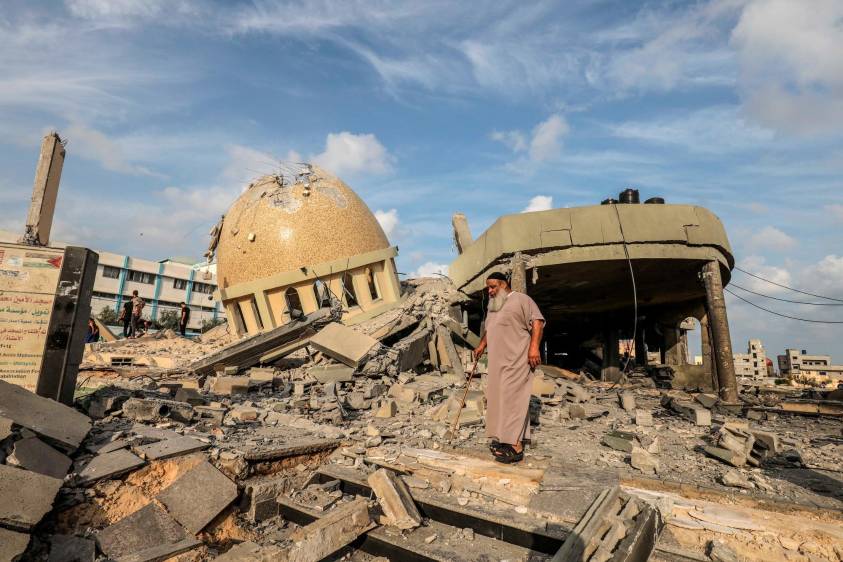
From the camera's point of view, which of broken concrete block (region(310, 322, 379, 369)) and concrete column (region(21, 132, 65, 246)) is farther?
broken concrete block (region(310, 322, 379, 369))

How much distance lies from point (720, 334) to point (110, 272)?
43689 mm

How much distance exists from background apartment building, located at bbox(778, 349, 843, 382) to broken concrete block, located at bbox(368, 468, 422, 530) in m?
28.5

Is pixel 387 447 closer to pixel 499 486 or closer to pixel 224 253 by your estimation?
pixel 499 486

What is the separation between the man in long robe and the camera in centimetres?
412

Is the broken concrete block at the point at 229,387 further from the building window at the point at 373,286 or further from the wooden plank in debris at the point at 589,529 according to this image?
the building window at the point at 373,286

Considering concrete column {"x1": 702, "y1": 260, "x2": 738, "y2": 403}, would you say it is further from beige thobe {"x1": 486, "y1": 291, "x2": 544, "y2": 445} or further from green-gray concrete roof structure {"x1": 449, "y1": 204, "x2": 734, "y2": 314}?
beige thobe {"x1": 486, "y1": 291, "x2": 544, "y2": 445}

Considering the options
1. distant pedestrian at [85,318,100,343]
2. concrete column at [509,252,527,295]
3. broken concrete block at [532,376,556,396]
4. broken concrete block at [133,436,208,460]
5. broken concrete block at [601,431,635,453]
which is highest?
concrete column at [509,252,527,295]

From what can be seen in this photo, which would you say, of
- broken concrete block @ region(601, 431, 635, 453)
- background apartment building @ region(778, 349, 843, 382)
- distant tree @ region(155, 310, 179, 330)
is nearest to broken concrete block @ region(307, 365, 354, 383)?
broken concrete block @ region(601, 431, 635, 453)

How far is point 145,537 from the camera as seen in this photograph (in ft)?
10.0

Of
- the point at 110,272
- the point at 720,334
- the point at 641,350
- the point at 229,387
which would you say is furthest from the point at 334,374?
the point at 110,272

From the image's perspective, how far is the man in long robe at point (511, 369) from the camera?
4121 millimetres

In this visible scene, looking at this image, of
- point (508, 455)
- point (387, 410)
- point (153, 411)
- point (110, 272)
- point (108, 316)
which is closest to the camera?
point (508, 455)

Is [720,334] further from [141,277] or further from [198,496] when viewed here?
[141,277]

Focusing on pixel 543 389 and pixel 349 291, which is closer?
pixel 543 389
